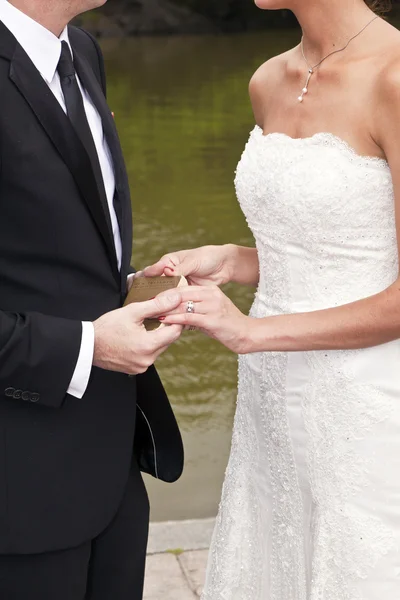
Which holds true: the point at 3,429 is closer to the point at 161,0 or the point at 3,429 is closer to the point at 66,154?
the point at 66,154

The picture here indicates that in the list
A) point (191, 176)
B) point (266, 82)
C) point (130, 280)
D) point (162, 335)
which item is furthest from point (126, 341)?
point (191, 176)

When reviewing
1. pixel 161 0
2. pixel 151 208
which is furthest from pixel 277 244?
pixel 161 0

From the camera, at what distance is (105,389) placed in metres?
2.33

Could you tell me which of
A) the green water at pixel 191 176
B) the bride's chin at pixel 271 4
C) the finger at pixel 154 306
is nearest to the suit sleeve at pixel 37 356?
the finger at pixel 154 306

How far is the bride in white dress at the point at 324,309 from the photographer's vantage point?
2312 millimetres

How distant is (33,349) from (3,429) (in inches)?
9.2

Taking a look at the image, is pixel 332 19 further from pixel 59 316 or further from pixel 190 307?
pixel 59 316

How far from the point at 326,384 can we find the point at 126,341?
617 millimetres

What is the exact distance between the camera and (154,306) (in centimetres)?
222

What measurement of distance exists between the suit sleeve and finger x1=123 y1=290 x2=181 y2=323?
0.42 ft

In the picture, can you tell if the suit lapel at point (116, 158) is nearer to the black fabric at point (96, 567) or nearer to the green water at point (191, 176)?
the black fabric at point (96, 567)

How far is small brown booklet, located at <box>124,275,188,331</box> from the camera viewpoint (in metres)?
2.25

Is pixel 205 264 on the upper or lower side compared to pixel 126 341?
lower

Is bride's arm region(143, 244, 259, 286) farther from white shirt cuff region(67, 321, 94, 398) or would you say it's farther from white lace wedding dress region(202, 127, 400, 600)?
white shirt cuff region(67, 321, 94, 398)
